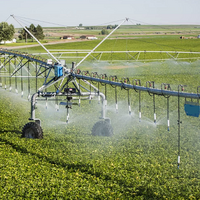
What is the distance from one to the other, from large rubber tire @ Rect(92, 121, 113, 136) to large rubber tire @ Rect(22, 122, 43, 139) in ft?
10.7

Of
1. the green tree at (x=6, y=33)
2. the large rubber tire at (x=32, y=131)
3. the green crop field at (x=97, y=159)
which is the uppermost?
the green tree at (x=6, y=33)

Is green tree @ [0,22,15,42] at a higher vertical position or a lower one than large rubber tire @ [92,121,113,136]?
higher

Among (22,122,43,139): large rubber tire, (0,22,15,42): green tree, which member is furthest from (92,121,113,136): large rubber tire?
(0,22,15,42): green tree

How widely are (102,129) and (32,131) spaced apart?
421cm

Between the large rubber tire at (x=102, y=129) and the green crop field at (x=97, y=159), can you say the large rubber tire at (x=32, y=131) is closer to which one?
the green crop field at (x=97, y=159)

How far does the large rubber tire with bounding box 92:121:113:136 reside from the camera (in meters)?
22.2

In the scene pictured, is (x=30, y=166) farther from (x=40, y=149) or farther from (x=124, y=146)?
(x=124, y=146)

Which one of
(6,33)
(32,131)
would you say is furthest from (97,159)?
(6,33)

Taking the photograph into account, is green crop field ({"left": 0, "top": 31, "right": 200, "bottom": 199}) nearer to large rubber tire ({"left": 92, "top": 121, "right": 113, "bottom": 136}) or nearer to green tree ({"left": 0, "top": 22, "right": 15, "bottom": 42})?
large rubber tire ({"left": 92, "top": 121, "right": 113, "bottom": 136})

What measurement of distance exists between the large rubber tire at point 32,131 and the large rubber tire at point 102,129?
128 inches

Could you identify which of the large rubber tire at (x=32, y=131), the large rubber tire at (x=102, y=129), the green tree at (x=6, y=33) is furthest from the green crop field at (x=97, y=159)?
the green tree at (x=6, y=33)

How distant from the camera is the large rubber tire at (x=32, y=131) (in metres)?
22.1

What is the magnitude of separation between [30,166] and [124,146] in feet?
19.1

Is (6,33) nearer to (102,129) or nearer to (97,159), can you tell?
(102,129)
